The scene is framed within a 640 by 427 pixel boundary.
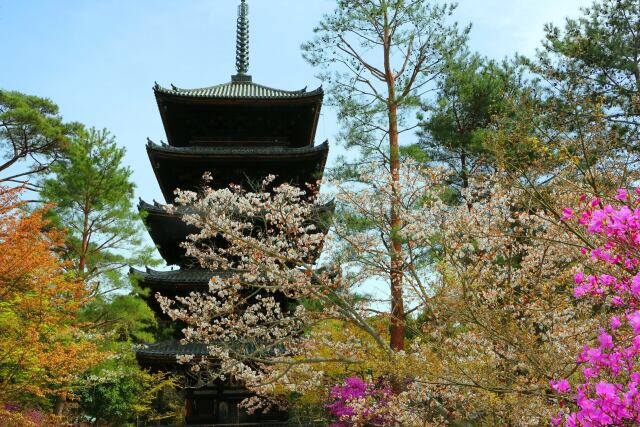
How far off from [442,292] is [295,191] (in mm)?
4411

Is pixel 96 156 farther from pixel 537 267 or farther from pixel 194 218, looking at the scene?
pixel 537 267

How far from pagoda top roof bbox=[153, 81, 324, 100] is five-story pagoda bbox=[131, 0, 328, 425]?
3 centimetres

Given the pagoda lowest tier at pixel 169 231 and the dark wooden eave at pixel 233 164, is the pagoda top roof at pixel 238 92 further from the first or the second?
the pagoda lowest tier at pixel 169 231

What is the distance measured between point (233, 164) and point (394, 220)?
6.72 meters

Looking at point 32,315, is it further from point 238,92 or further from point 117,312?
point 238,92

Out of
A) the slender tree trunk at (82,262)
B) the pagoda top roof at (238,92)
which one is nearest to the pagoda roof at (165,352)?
the slender tree trunk at (82,262)

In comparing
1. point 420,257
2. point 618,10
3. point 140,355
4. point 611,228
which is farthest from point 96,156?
point 611,228

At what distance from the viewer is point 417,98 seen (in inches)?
469

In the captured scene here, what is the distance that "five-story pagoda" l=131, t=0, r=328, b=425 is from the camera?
45.4 feet

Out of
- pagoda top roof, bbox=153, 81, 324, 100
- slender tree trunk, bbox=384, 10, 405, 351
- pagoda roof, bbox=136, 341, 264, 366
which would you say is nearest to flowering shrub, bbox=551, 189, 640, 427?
slender tree trunk, bbox=384, 10, 405, 351

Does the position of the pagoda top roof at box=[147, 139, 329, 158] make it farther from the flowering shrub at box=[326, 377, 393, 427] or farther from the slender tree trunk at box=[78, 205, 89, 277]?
the flowering shrub at box=[326, 377, 393, 427]

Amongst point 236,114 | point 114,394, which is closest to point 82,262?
point 114,394

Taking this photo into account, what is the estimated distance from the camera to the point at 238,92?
17109 mm

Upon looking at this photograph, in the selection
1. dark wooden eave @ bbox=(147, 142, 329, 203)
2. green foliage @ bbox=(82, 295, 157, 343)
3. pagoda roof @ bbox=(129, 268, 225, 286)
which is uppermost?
dark wooden eave @ bbox=(147, 142, 329, 203)
